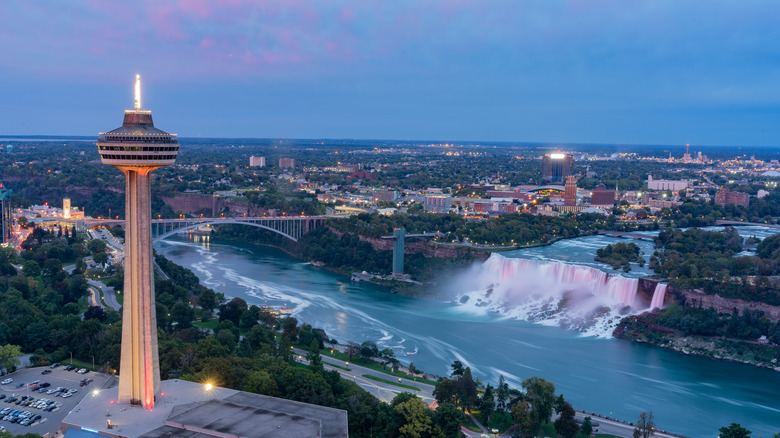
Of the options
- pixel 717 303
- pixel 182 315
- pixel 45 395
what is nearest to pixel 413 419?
pixel 45 395

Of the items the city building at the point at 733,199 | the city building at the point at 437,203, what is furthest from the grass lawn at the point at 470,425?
the city building at the point at 733,199

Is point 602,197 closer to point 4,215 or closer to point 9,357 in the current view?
point 4,215

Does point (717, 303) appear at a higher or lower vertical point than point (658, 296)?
higher

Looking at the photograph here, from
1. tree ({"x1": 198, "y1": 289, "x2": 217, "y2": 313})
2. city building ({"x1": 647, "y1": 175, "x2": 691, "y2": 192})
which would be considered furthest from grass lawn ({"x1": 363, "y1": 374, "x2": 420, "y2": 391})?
city building ({"x1": 647, "y1": 175, "x2": 691, "y2": 192})

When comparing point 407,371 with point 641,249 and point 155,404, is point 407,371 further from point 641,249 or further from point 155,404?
point 641,249

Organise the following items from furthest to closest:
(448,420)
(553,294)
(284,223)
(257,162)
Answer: (257,162)
(284,223)
(553,294)
(448,420)
